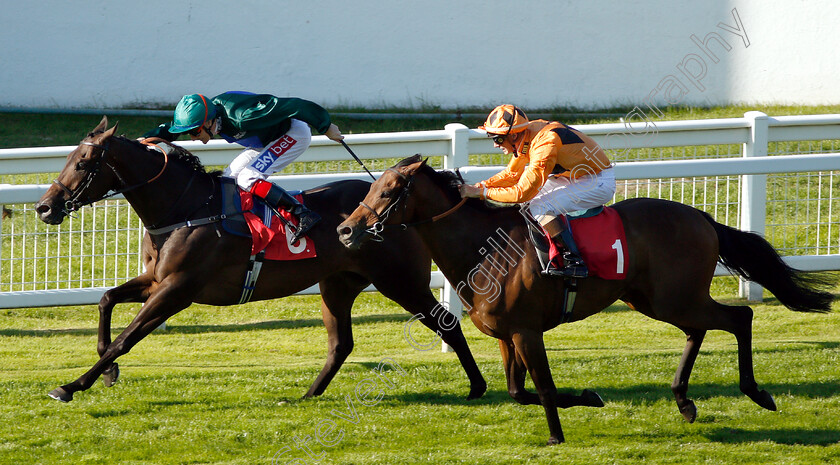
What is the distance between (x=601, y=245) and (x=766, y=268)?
1.07 meters

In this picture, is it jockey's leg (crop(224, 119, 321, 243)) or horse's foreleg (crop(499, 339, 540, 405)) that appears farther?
jockey's leg (crop(224, 119, 321, 243))

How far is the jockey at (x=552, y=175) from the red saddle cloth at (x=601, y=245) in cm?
6

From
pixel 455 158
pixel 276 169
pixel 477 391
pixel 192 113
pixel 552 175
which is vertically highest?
pixel 192 113

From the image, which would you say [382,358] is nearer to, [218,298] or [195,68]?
[218,298]

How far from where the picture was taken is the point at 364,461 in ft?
15.0

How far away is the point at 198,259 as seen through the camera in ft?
17.8

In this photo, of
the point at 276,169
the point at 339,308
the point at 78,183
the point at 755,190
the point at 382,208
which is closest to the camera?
the point at 382,208

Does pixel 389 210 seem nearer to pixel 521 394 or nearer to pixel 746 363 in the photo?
pixel 521 394

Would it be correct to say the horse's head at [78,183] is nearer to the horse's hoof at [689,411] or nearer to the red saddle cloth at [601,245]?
the red saddle cloth at [601,245]

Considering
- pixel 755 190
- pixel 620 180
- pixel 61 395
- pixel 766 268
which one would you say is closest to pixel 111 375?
pixel 61 395

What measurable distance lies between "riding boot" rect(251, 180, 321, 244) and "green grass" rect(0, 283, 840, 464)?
0.92 meters

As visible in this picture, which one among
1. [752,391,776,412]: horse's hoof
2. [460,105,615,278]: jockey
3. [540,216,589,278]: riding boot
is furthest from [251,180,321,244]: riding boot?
[752,391,776,412]: horse's hoof

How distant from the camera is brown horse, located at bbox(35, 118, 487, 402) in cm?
524

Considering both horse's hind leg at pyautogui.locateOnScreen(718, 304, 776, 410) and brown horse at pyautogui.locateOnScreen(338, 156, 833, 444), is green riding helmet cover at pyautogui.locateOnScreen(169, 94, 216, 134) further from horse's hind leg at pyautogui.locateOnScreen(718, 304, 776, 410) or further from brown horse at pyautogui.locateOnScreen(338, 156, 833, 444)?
horse's hind leg at pyautogui.locateOnScreen(718, 304, 776, 410)
